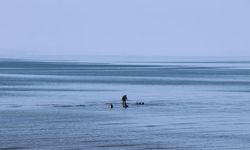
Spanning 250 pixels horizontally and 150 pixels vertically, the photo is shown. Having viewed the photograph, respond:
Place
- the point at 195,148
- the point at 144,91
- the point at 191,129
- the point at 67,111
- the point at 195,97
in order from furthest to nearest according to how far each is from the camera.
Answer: the point at 144,91, the point at 195,97, the point at 67,111, the point at 191,129, the point at 195,148

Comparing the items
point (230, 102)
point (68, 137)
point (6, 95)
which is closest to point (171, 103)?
point (230, 102)

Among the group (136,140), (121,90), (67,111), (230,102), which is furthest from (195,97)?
(136,140)

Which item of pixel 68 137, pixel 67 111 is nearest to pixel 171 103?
pixel 67 111

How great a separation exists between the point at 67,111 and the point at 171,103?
1065 centimetres

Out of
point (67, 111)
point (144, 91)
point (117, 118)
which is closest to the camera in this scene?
point (117, 118)

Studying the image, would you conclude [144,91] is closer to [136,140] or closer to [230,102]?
[230,102]

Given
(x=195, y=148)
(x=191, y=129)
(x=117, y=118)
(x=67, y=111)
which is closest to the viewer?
(x=195, y=148)

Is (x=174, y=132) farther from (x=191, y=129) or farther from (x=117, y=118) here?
(x=117, y=118)

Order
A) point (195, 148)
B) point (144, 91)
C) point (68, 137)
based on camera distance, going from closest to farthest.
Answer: point (195, 148) < point (68, 137) < point (144, 91)

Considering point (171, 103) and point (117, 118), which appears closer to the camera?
point (117, 118)

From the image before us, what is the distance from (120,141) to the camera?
33.9 m

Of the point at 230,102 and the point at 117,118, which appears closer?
the point at 117,118

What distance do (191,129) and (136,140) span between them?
204 inches

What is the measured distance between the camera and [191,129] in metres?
38.4
